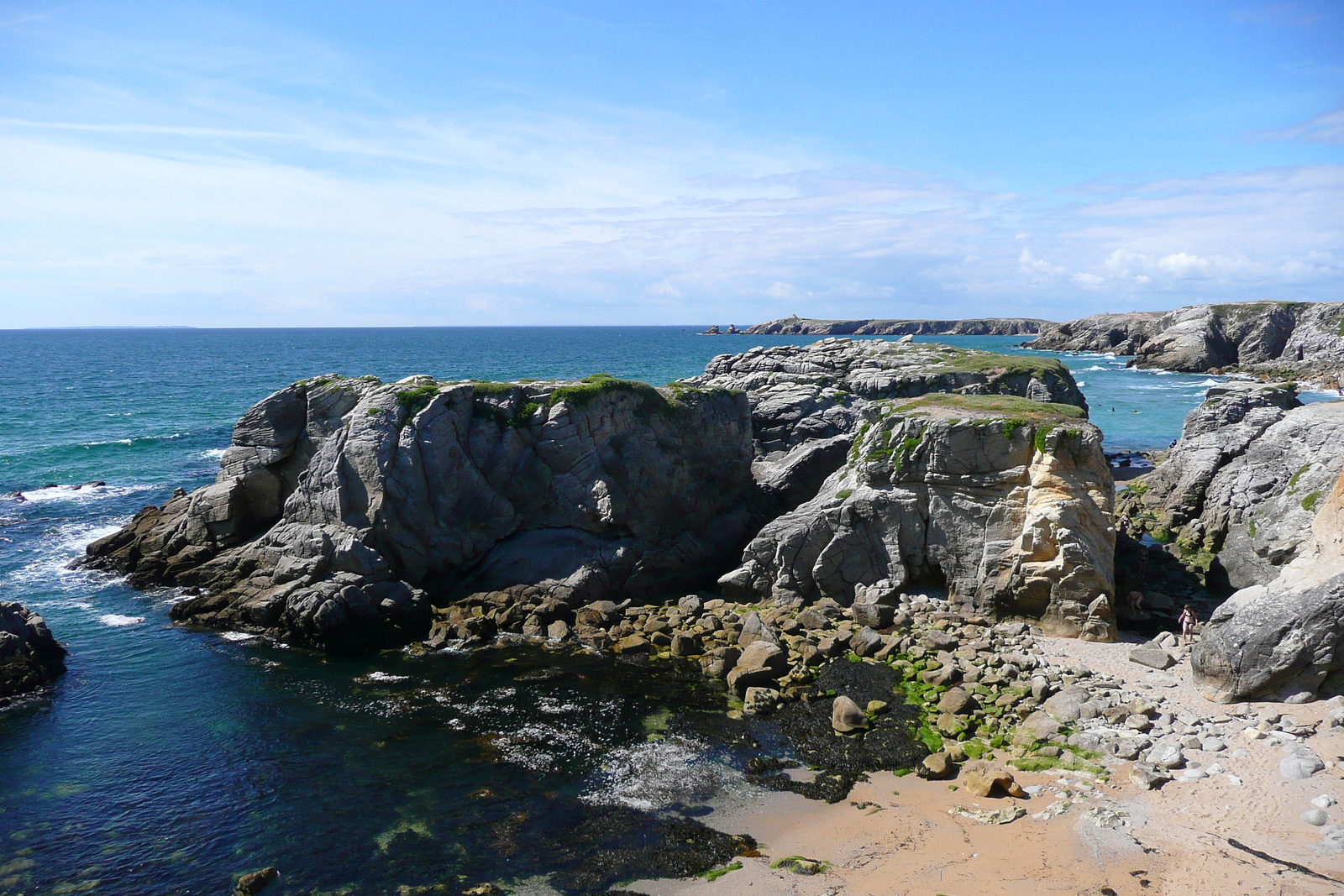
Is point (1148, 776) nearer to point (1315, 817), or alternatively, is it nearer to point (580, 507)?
point (1315, 817)

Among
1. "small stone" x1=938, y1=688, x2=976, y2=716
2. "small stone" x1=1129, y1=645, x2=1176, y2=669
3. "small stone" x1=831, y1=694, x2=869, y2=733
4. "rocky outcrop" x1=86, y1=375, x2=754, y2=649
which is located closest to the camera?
"small stone" x1=831, y1=694, x2=869, y2=733

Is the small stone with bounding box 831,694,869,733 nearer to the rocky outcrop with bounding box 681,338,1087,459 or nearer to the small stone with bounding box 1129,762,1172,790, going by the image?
the small stone with bounding box 1129,762,1172,790

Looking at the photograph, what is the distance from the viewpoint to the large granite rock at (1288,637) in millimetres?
21016

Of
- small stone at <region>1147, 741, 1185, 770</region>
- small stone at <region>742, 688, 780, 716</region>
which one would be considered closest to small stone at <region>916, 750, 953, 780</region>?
small stone at <region>1147, 741, 1185, 770</region>

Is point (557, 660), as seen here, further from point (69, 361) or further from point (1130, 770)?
point (69, 361)

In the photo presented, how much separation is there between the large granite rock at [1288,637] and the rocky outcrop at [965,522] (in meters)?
5.17

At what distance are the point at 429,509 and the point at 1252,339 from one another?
13021 cm

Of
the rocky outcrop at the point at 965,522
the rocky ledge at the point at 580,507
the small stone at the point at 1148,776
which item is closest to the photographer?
the small stone at the point at 1148,776

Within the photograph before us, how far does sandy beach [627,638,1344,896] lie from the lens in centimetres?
1598

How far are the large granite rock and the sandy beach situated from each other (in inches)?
34.1

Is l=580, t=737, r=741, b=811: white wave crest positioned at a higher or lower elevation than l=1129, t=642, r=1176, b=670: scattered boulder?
lower

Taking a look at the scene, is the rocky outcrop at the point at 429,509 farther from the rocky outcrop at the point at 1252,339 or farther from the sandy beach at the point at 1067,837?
the rocky outcrop at the point at 1252,339

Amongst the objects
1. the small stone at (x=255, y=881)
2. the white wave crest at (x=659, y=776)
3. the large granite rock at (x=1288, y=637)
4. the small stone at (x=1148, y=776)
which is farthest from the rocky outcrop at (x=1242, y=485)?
the small stone at (x=255, y=881)

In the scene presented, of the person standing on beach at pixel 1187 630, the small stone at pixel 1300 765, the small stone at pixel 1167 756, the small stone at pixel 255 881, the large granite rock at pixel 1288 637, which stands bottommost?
the small stone at pixel 255 881
